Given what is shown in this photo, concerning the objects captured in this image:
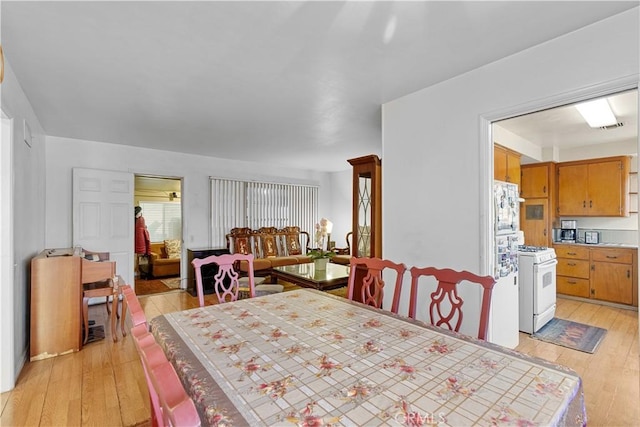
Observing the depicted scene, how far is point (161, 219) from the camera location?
345 inches

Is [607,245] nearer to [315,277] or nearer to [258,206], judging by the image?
[315,277]

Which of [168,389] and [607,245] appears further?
[607,245]

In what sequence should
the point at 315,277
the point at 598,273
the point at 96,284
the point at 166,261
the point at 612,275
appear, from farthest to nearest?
the point at 166,261, the point at 598,273, the point at 612,275, the point at 315,277, the point at 96,284

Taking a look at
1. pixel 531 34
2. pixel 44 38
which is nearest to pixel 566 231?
pixel 531 34

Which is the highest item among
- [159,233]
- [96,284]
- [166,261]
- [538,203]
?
[538,203]

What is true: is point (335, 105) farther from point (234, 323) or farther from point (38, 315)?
point (38, 315)

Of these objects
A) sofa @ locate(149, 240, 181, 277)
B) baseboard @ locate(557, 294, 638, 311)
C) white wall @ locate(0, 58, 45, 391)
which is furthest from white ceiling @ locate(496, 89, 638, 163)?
sofa @ locate(149, 240, 181, 277)

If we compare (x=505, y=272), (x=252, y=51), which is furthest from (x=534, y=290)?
(x=252, y=51)

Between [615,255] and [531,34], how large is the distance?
410cm

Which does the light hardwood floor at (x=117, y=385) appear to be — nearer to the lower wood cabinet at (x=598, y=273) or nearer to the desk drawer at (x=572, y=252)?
the lower wood cabinet at (x=598, y=273)

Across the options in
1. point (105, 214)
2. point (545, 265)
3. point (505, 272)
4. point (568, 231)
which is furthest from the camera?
point (568, 231)

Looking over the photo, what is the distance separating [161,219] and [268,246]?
430 cm

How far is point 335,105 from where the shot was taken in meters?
3.18

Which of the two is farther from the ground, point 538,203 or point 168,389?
point 538,203
